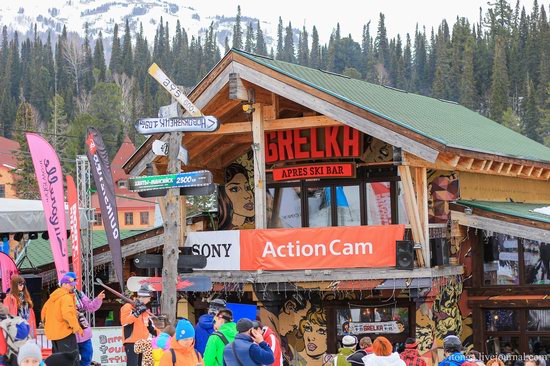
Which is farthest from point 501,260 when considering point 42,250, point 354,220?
point 42,250

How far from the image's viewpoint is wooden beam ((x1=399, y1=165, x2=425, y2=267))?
19031 mm

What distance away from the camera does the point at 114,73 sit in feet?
614

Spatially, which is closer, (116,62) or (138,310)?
(138,310)

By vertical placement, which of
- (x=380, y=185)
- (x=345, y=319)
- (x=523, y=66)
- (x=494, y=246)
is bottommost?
(x=345, y=319)

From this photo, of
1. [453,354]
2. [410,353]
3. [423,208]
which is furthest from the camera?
[423,208]

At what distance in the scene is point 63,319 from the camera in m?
14.9

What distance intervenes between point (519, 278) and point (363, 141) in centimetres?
431

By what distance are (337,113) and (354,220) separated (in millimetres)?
3397

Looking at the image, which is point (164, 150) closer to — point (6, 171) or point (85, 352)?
point (85, 352)

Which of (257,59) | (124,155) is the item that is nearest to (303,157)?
(257,59)

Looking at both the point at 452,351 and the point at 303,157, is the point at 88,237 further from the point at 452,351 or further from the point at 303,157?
the point at 452,351

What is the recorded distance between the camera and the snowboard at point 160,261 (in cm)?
1566

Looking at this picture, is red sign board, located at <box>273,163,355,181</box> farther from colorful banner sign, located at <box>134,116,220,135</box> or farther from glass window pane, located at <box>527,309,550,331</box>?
colorful banner sign, located at <box>134,116,220,135</box>

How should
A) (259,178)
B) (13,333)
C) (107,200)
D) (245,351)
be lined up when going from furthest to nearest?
(259,178) → (107,200) → (13,333) → (245,351)
